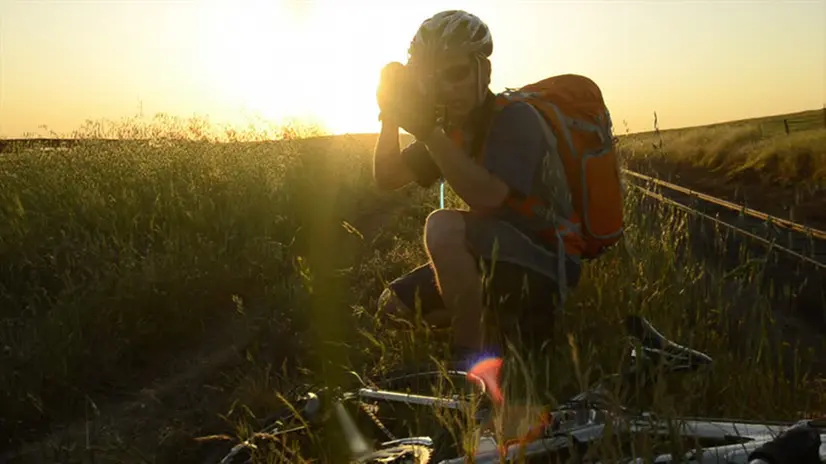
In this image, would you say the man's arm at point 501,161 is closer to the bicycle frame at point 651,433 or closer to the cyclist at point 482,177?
the cyclist at point 482,177

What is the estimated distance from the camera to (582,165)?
3.41 meters

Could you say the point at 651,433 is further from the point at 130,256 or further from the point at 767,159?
the point at 767,159

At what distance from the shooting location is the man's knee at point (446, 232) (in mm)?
3465

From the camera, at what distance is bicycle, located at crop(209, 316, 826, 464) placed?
186 cm

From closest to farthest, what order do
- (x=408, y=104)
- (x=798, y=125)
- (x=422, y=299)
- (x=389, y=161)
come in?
(x=408, y=104)
(x=389, y=161)
(x=422, y=299)
(x=798, y=125)

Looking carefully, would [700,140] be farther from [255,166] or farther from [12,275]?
[12,275]

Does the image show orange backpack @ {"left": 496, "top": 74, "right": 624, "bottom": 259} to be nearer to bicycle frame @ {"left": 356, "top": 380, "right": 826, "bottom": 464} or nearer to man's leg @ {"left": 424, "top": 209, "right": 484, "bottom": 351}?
man's leg @ {"left": 424, "top": 209, "right": 484, "bottom": 351}

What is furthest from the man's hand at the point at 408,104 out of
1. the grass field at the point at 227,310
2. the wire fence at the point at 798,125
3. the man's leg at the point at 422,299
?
the wire fence at the point at 798,125

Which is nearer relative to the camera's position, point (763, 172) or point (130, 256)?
point (130, 256)

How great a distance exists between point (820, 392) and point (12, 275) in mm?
5153

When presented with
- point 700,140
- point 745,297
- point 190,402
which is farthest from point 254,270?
point 700,140

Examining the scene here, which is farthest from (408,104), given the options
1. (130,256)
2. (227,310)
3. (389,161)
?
(130,256)

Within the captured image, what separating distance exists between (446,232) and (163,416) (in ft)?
5.42

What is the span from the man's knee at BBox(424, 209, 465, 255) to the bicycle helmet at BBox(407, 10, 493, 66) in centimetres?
72
